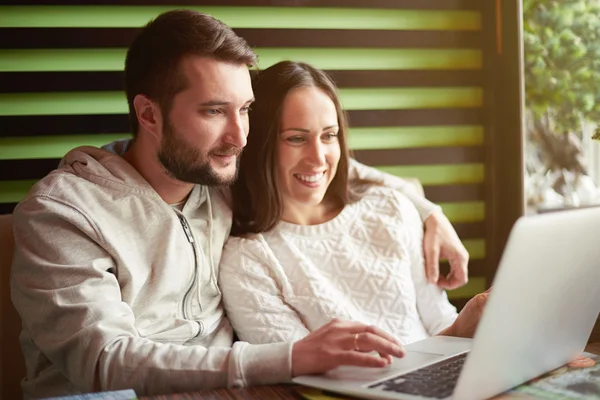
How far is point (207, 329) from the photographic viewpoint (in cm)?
177

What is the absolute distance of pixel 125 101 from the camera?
2266 millimetres

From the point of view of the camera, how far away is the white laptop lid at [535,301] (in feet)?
3.32

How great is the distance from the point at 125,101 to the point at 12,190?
0.43 meters

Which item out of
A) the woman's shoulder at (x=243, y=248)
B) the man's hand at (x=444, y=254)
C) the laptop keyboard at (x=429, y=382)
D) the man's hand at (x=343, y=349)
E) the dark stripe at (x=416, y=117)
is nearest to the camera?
the laptop keyboard at (x=429, y=382)

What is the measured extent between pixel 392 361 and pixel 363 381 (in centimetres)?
15

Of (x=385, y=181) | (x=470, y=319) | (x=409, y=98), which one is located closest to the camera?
(x=470, y=319)

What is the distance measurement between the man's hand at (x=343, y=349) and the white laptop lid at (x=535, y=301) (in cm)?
21

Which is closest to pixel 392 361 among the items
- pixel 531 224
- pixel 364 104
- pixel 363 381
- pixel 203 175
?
pixel 363 381

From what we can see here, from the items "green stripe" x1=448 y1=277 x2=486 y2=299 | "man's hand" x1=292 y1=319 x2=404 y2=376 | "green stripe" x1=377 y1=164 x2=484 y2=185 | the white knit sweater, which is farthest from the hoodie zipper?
"green stripe" x1=448 y1=277 x2=486 y2=299

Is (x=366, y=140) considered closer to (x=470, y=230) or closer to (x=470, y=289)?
(x=470, y=230)

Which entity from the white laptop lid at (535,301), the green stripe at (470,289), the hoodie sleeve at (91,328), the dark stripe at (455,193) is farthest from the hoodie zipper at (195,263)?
the green stripe at (470,289)

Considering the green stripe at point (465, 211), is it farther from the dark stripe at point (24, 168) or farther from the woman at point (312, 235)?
the dark stripe at point (24, 168)

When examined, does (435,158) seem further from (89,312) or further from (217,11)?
(89,312)

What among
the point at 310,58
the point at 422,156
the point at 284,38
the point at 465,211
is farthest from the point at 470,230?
the point at 284,38
